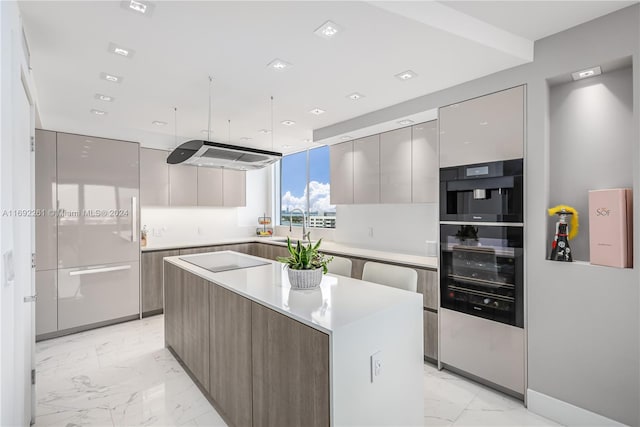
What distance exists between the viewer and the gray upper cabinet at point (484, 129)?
2.36m

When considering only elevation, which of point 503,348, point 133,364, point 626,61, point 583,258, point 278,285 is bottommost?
point 133,364

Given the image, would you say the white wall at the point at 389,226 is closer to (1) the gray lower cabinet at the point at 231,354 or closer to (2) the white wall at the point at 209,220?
(2) the white wall at the point at 209,220

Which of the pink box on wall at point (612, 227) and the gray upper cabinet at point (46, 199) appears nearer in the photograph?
the pink box on wall at point (612, 227)

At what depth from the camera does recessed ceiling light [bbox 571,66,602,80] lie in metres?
2.04

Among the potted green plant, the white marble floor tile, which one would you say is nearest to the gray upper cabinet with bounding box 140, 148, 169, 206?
the white marble floor tile

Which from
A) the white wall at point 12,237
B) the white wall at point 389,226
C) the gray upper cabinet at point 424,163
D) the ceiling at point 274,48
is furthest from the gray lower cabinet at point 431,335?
the white wall at point 12,237

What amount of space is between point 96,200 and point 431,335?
3882 mm

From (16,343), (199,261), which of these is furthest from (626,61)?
(16,343)

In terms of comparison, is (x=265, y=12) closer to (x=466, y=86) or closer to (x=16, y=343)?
(x=466, y=86)

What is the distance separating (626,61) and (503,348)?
81.9 inches

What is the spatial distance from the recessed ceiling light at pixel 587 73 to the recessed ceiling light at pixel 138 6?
2641mm

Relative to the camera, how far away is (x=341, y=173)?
4.27 m

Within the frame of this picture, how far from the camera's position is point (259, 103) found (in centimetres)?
323

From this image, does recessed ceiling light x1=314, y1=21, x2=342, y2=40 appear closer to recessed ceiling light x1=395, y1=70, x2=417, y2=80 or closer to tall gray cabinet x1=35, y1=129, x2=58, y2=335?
recessed ceiling light x1=395, y1=70, x2=417, y2=80
